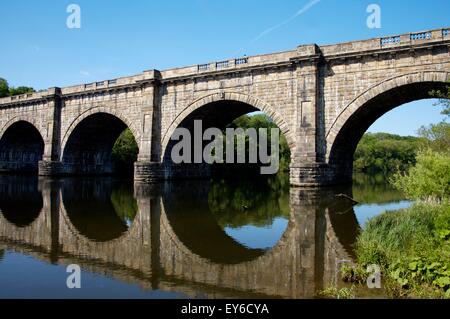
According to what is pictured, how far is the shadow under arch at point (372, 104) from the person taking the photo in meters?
21.3

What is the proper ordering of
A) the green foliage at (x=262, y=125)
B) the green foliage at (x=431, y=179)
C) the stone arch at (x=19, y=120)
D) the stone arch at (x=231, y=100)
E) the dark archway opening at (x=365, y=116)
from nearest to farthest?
the green foliage at (x=431, y=179) → the dark archway opening at (x=365, y=116) → the stone arch at (x=231, y=100) → the stone arch at (x=19, y=120) → the green foliage at (x=262, y=125)

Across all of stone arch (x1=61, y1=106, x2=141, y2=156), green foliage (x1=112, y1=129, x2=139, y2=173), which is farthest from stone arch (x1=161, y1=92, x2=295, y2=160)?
green foliage (x1=112, y1=129, x2=139, y2=173)

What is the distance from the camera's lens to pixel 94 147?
43.9m

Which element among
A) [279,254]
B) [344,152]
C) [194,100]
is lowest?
[279,254]

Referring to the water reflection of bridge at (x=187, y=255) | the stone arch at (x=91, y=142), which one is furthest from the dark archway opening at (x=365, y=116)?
the stone arch at (x=91, y=142)

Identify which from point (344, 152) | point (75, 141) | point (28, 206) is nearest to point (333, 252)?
point (28, 206)

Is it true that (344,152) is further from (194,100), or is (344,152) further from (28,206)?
(28,206)

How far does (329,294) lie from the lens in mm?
6297

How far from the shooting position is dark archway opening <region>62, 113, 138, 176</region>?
131 ft

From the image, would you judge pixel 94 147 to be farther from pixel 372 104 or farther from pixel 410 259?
pixel 410 259

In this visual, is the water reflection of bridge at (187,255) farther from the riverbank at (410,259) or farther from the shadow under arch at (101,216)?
the riverbank at (410,259)

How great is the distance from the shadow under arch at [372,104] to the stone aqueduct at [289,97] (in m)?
0.06

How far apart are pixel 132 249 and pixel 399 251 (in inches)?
255

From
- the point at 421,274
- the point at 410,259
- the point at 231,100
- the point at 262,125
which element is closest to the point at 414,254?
the point at 410,259
